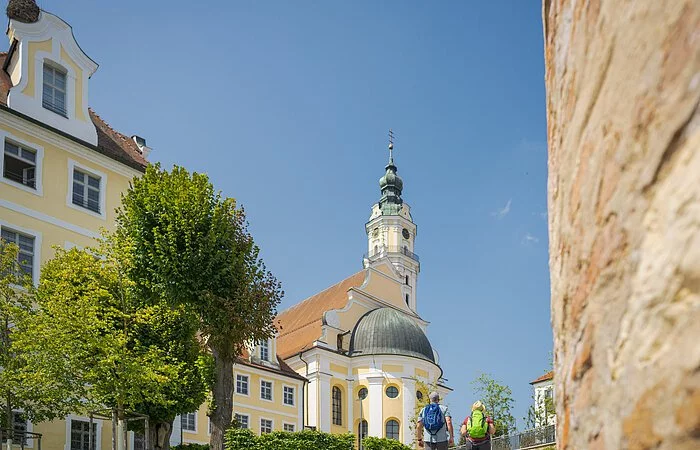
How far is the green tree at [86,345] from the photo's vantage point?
22.8 metres

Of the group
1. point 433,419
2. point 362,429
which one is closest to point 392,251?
point 362,429

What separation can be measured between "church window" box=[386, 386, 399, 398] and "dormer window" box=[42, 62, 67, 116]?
41.9 metres

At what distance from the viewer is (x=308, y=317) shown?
252 feet

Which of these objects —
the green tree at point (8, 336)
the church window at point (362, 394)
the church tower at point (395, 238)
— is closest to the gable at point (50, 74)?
the green tree at point (8, 336)

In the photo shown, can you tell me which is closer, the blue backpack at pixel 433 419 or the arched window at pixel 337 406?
the blue backpack at pixel 433 419

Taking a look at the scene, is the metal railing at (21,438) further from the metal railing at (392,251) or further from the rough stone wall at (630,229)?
the metal railing at (392,251)

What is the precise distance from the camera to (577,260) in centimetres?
154

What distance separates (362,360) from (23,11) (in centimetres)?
4405

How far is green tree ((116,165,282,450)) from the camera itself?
2764 centimetres

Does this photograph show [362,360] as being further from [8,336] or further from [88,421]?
[8,336]

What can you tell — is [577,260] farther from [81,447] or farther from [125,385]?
[81,447]

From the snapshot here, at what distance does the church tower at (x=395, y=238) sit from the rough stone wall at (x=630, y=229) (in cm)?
9019

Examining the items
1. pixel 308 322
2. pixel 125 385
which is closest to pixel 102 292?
pixel 125 385

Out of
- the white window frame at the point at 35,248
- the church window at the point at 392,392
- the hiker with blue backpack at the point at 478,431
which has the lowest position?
the hiker with blue backpack at the point at 478,431
